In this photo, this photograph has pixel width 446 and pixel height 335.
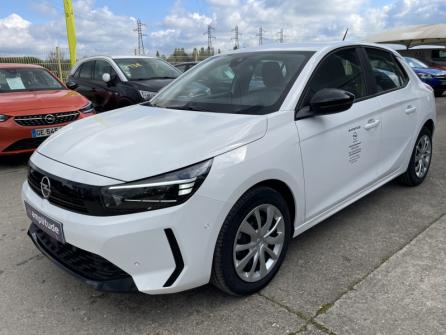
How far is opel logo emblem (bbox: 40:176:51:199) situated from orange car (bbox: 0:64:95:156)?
3530 millimetres

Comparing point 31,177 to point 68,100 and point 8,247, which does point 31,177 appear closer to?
point 8,247

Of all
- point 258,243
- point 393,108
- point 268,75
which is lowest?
point 258,243

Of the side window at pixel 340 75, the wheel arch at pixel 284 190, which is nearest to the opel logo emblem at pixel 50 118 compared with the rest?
the side window at pixel 340 75

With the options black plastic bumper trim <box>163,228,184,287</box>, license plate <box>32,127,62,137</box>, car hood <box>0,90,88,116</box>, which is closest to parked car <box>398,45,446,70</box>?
car hood <box>0,90,88,116</box>

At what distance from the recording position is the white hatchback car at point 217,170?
7.57 feet

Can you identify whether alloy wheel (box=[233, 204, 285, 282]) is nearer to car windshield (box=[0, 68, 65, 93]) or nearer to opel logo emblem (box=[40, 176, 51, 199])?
opel logo emblem (box=[40, 176, 51, 199])

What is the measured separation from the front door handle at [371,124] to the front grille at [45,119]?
437cm

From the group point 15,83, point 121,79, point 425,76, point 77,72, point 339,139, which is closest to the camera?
point 339,139

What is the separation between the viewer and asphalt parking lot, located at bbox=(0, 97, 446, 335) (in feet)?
8.30

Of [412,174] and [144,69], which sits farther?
[144,69]

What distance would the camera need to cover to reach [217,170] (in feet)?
7.90

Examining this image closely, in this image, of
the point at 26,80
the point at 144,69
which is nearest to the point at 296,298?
the point at 26,80

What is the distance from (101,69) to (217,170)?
24.7 feet

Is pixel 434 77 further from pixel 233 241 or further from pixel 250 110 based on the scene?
pixel 233 241
